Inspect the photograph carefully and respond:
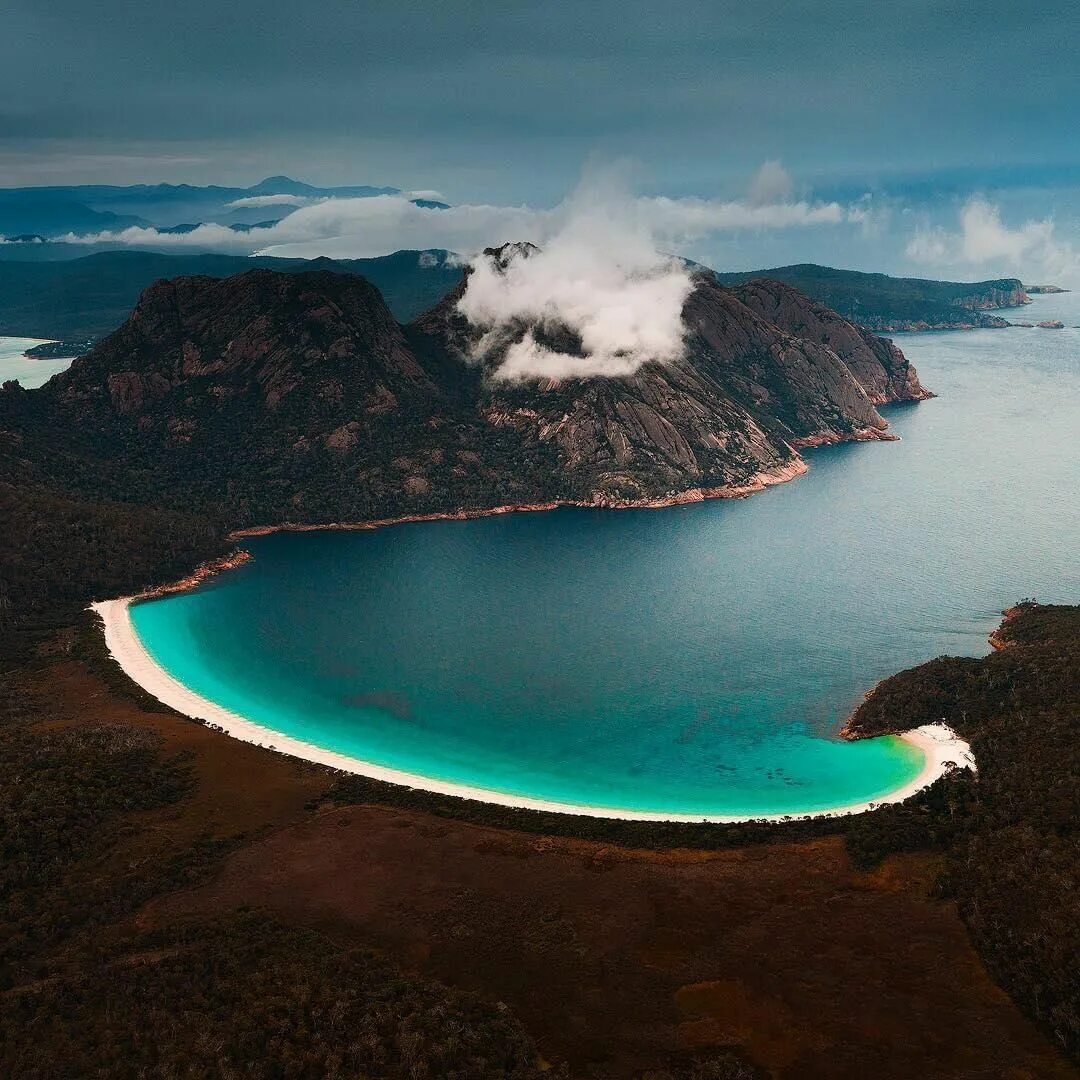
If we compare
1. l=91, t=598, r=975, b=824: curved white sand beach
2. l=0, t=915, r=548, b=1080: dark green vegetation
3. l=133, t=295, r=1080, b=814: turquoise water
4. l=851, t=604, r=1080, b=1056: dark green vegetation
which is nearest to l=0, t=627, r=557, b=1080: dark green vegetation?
l=0, t=915, r=548, b=1080: dark green vegetation

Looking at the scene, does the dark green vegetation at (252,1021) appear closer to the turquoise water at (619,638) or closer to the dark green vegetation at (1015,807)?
the dark green vegetation at (1015,807)

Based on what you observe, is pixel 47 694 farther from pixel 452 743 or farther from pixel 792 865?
pixel 792 865

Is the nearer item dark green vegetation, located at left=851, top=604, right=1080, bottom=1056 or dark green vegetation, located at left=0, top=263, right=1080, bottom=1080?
dark green vegetation, located at left=0, top=263, right=1080, bottom=1080

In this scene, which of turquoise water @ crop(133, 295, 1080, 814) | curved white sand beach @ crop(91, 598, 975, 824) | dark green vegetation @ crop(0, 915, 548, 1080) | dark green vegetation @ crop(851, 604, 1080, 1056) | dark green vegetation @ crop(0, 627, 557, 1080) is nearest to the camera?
dark green vegetation @ crop(0, 915, 548, 1080)

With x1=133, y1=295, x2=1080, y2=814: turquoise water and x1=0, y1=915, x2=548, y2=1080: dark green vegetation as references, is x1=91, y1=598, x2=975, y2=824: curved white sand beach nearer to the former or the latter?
x1=133, y1=295, x2=1080, y2=814: turquoise water

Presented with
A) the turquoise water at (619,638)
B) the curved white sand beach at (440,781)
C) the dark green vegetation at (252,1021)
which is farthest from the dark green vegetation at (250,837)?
the turquoise water at (619,638)

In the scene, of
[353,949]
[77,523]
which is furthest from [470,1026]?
[77,523]

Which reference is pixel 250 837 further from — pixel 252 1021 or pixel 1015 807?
pixel 1015 807
